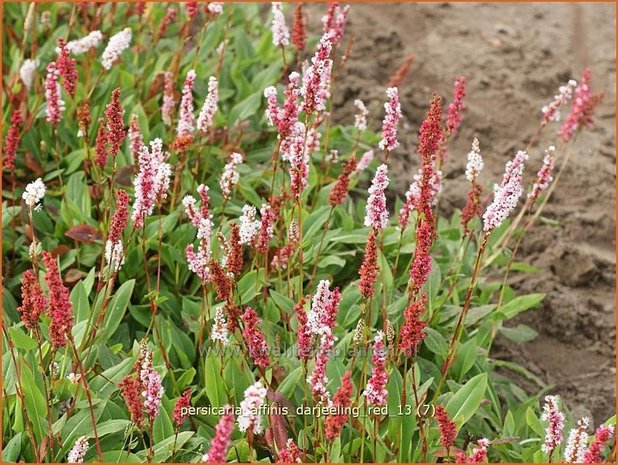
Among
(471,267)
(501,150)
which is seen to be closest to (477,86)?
(501,150)

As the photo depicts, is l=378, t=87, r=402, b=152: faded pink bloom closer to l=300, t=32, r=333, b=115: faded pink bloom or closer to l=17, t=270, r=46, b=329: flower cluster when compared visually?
l=300, t=32, r=333, b=115: faded pink bloom

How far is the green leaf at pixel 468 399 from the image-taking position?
3.43m

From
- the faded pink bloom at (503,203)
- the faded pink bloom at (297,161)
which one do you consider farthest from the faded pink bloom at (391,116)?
the faded pink bloom at (503,203)

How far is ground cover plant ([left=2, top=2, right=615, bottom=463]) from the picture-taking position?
2.86 m

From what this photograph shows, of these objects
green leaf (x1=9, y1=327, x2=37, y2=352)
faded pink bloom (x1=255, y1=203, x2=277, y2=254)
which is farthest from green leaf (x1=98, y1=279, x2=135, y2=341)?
faded pink bloom (x1=255, y1=203, x2=277, y2=254)

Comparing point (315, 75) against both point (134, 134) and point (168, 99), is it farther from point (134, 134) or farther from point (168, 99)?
point (168, 99)

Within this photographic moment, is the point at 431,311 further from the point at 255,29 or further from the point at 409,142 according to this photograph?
the point at 255,29

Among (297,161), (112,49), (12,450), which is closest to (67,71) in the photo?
(112,49)

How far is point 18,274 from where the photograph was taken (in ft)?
14.1

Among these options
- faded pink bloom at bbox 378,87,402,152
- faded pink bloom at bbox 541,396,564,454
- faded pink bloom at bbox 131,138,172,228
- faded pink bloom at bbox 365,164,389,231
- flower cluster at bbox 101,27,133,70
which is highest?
flower cluster at bbox 101,27,133,70

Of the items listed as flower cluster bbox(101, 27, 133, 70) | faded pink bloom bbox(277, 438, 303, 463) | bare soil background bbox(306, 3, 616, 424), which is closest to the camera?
faded pink bloom bbox(277, 438, 303, 463)

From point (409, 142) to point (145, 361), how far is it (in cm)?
355

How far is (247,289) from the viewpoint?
12.8ft

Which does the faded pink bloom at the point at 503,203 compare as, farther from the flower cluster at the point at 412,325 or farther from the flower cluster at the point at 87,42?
the flower cluster at the point at 87,42
